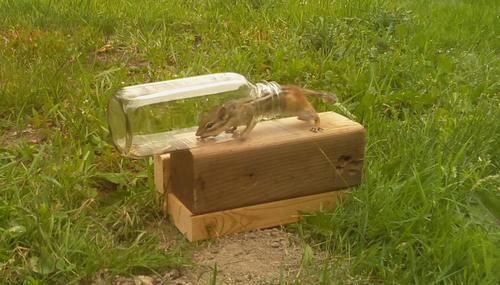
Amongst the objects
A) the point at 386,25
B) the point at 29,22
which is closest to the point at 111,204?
the point at 29,22

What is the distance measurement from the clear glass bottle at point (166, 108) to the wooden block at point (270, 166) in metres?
0.11

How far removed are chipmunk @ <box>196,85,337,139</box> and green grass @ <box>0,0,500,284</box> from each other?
386 millimetres

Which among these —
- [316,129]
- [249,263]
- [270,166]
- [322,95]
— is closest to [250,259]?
[249,263]

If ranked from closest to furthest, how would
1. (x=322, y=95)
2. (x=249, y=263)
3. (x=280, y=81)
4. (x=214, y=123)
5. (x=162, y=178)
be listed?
(x=249, y=263) → (x=214, y=123) → (x=162, y=178) → (x=322, y=95) → (x=280, y=81)

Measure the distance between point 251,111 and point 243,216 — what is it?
1.33 ft

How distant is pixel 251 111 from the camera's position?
3.16 m

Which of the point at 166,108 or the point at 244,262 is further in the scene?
the point at 166,108

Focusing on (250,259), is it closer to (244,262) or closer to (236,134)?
(244,262)

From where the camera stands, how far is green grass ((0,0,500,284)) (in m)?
2.89

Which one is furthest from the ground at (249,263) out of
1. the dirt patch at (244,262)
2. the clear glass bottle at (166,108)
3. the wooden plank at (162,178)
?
the clear glass bottle at (166,108)

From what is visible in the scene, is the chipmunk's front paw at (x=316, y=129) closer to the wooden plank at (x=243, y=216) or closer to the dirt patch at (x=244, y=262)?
the wooden plank at (x=243, y=216)

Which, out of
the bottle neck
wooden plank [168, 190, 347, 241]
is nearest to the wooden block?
wooden plank [168, 190, 347, 241]

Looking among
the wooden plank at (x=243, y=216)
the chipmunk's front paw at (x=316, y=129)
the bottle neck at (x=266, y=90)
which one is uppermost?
the bottle neck at (x=266, y=90)

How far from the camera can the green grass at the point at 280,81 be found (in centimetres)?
289
